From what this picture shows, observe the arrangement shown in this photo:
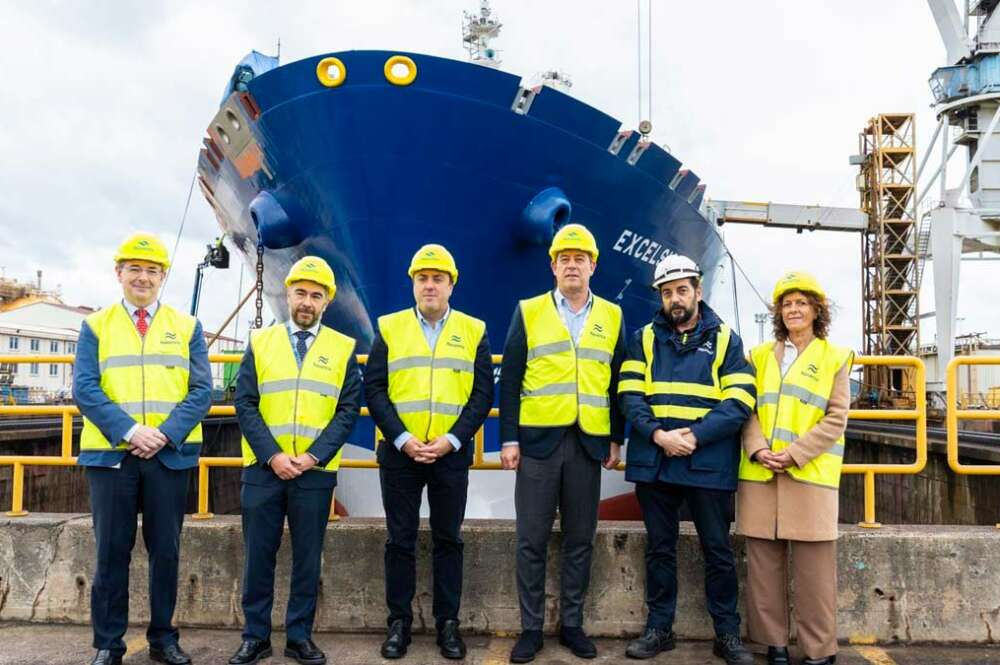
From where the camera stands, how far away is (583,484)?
3539 millimetres

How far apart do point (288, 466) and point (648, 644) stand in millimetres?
1926

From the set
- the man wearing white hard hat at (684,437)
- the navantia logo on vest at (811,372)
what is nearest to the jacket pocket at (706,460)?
the man wearing white hard hat at (684,437)

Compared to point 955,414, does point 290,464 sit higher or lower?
lower

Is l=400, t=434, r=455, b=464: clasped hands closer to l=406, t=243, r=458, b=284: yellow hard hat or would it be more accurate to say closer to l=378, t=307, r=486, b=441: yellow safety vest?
l=378, t=307, r=486, b=441: yellow safety vest

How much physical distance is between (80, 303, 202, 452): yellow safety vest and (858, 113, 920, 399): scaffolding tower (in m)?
30.2

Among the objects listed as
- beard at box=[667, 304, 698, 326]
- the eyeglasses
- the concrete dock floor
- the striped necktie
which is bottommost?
the concrete dock floor

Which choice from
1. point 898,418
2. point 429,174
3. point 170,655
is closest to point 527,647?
point 170,655

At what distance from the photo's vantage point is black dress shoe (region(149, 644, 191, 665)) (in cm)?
336

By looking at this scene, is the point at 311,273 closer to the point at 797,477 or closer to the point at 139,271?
the point at 139,271

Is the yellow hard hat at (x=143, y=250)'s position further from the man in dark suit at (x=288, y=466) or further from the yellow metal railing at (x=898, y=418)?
the yellow metal railing at (x=898, y=418)

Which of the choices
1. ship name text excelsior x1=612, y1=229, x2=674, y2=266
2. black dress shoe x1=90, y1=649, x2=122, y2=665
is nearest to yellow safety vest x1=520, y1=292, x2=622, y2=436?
black dress shoe x1=90, y1=649, x2=122, y2=665

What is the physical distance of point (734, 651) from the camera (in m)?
3.41

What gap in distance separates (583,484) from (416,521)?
0.83m

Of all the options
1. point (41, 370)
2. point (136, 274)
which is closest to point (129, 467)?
point (136, 274)
